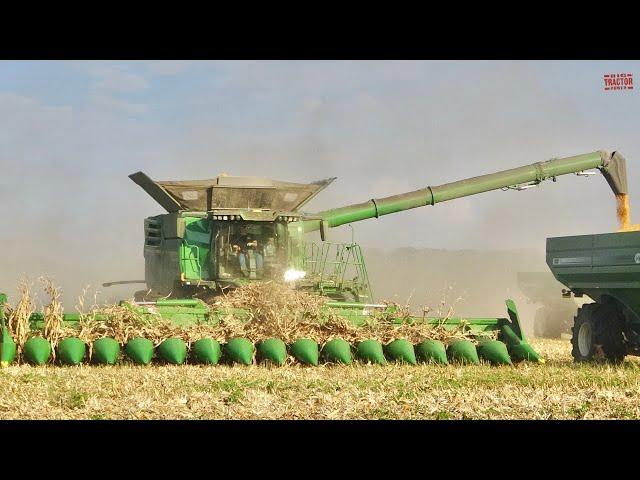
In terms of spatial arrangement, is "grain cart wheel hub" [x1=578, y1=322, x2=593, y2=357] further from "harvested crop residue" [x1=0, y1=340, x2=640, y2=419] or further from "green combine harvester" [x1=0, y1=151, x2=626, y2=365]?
"harvested crop residue" [x1=0, y1=340, x2=640, y2=419]

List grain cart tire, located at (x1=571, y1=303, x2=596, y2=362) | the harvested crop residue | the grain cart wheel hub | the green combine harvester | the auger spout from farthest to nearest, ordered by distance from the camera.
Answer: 1. the auger spout
2. the grain cart wheel hub
3. grain cart tire, located at (x1=571, y1=303, x2=596, y2=362)
4. the green combine harvester
5. the harvested crop residue

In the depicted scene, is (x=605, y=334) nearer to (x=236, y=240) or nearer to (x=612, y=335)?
(x=612, y=335)

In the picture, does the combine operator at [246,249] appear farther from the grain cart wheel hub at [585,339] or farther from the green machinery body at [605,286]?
the grain cart wheel hub at [585,339]

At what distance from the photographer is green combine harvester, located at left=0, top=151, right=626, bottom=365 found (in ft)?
39.3

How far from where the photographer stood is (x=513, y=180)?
1878 centimetres

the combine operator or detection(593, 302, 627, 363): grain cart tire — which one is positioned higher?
the combine operator

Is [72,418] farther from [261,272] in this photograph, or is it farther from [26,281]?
[261,272]

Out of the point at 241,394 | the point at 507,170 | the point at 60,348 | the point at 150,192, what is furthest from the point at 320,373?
the point at 507,170

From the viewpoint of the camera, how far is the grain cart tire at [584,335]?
13.2 metres

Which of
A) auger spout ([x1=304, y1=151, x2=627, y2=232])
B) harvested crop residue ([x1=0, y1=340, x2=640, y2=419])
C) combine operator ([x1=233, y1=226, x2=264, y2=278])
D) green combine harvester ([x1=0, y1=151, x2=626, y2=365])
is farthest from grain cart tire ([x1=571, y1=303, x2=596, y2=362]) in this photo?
auger spout ([x1=304, y1=151, x2=627, y2=232])

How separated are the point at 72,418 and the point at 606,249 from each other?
7.63 metres

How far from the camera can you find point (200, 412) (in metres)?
8.05

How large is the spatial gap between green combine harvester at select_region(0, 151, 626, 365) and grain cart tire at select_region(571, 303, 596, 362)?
→ 819mm

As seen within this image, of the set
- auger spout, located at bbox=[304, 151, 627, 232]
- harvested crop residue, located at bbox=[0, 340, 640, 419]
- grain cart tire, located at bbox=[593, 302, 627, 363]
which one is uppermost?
auger spout, located at bbox=[304, 151, 627, 232]
